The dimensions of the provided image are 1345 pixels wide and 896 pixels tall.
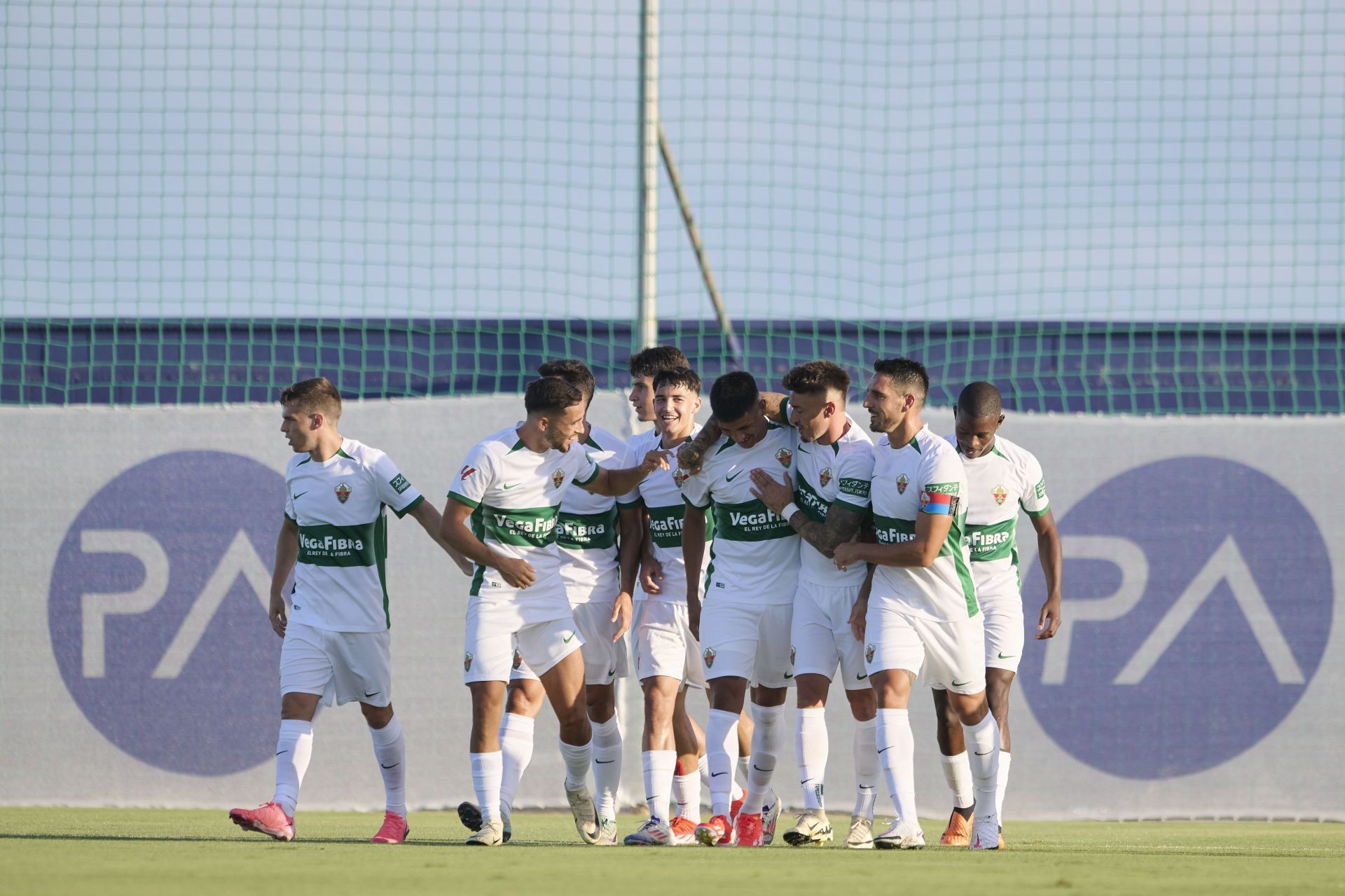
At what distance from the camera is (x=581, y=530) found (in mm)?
7496

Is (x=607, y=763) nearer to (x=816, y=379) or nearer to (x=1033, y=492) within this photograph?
(x=816, y=379)

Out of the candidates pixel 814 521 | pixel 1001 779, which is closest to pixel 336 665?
pixel 814 521

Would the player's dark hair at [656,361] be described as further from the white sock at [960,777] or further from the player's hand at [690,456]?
the white sock at [960,777]

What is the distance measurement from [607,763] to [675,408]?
1.75 metres

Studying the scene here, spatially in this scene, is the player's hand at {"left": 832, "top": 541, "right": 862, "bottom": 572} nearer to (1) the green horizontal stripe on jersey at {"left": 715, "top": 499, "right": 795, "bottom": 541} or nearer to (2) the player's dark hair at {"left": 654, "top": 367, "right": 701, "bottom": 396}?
(1) the green horizontal stripe on jersey at {"left": 715, "top": 499, "right": 795, "bottom": 541}

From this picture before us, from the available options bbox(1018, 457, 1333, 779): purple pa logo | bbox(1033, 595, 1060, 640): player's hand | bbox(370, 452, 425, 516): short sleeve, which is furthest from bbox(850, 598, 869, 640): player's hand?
bbox(1018, 457, 1333, 779): purple pa logo

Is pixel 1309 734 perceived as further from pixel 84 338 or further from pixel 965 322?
pixel 84 338

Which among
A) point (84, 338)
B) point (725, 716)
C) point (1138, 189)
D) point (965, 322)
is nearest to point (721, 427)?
point (725, 716)

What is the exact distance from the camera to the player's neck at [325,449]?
23.3 ft

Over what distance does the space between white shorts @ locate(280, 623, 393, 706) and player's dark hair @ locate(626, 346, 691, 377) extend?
176cm

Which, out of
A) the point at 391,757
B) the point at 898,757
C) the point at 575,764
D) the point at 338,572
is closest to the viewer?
the point at 898,757

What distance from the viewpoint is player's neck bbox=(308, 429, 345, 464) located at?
710 cm

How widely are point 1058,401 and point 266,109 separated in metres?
5.53

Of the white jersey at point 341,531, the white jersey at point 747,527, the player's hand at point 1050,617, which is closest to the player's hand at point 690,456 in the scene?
the white jersey at point 747,527
